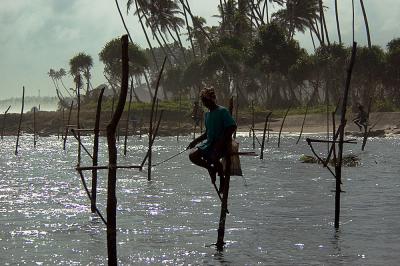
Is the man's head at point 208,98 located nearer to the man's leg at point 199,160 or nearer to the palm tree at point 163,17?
the man's leg at point 199,160

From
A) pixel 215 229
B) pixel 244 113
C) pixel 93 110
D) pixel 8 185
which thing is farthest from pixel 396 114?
pixel 215 229

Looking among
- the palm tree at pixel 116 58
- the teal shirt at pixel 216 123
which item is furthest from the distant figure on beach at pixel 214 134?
the palm tree at pixel 116 58

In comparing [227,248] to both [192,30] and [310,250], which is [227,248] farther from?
[192,30]

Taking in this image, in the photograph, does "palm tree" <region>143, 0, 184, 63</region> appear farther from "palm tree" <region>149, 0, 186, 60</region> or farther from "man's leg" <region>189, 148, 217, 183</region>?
"man's leg" <region>189, 148, 217, 183</region>

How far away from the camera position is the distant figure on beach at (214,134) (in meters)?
10.4

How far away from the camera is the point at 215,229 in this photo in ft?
45.3

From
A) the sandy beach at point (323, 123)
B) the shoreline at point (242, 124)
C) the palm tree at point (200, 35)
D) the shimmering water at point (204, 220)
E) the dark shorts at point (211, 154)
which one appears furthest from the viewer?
the palm tree at point (200, 35)

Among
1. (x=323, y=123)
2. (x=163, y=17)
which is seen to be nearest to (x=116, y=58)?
(x=163, y=17)

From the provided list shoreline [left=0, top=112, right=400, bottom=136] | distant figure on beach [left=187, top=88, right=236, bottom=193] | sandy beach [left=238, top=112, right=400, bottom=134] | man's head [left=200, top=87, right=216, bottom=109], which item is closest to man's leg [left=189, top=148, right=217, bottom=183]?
distant figure on beach [left=187, top=88, right=236, bottom=193]

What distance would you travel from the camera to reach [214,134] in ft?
34.2

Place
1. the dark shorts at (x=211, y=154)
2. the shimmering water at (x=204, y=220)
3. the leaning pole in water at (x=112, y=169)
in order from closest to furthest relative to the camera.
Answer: the leaning pole in water at (x=112, y=169) → the dark shorts at (x=211, y=154) → the shimmering water at (x=204, y=220)

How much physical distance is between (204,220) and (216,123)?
505 centimetres

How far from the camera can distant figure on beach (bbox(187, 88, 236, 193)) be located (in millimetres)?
10352

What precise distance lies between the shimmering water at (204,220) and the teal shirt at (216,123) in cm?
207
